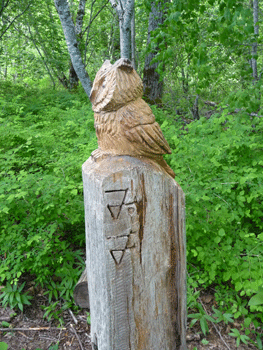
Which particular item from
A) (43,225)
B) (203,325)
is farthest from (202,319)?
(43,225)

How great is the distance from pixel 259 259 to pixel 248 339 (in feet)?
2.25

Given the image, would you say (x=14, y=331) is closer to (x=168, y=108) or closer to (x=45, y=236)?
(x=45, y=236)

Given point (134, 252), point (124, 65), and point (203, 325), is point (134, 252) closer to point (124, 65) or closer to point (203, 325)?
point (124, 65)

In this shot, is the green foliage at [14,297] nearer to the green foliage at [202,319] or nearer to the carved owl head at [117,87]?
the green foliage at [202,319]

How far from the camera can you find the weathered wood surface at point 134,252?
149 centimetres

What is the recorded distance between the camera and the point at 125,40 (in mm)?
3871

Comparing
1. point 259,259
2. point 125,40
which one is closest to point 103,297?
point 259,259

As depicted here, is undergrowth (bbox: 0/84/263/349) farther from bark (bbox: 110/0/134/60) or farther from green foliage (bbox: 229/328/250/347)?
bark (bbox: 110/0/134/60)

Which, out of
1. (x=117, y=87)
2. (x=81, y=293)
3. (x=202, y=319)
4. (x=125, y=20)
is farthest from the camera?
(x=125, y=20)

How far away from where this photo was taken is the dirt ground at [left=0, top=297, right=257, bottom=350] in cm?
243

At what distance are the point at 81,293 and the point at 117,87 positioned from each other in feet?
6.87

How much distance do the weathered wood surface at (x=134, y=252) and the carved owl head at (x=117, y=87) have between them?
0.29m

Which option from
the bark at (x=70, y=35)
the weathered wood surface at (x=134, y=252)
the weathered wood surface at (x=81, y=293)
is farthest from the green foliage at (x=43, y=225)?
the bark at (x=70, y=35)

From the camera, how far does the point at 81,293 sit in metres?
2.74
